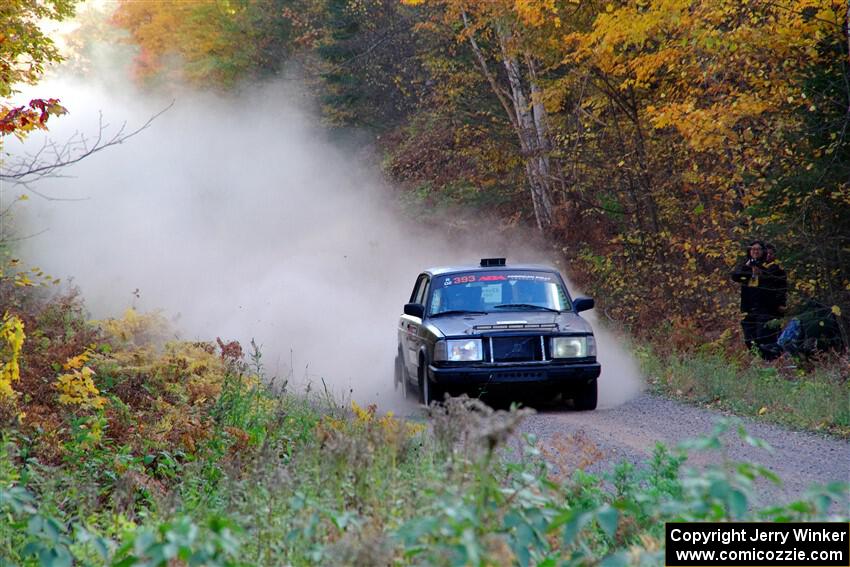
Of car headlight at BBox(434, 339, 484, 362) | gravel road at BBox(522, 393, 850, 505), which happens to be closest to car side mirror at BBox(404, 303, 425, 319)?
car headlight at BBox(434, 339, 484, 362)

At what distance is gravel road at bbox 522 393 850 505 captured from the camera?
29.0 feet

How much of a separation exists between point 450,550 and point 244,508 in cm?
195

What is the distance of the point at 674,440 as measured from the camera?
11.2 meters

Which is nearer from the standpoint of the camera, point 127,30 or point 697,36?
point 697,36

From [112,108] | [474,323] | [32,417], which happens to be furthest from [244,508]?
[112,108]

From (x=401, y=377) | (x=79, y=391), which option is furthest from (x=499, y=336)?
(x=79, y=391)

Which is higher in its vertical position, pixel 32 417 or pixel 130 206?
pixel 130 206

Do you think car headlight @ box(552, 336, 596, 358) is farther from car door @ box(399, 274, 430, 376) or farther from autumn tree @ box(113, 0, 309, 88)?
autumn tree @ box(113, 0, 309, 88)

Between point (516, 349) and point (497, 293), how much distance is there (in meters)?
1.54

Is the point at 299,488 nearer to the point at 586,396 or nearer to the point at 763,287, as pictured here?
the point at 586,396

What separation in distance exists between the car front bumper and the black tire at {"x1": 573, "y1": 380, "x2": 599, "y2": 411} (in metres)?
0.56

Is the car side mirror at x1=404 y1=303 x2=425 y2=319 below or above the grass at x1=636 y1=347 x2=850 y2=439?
above

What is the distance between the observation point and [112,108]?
→ 47688 millimetres

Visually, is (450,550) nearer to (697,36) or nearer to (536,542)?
(536,542)
